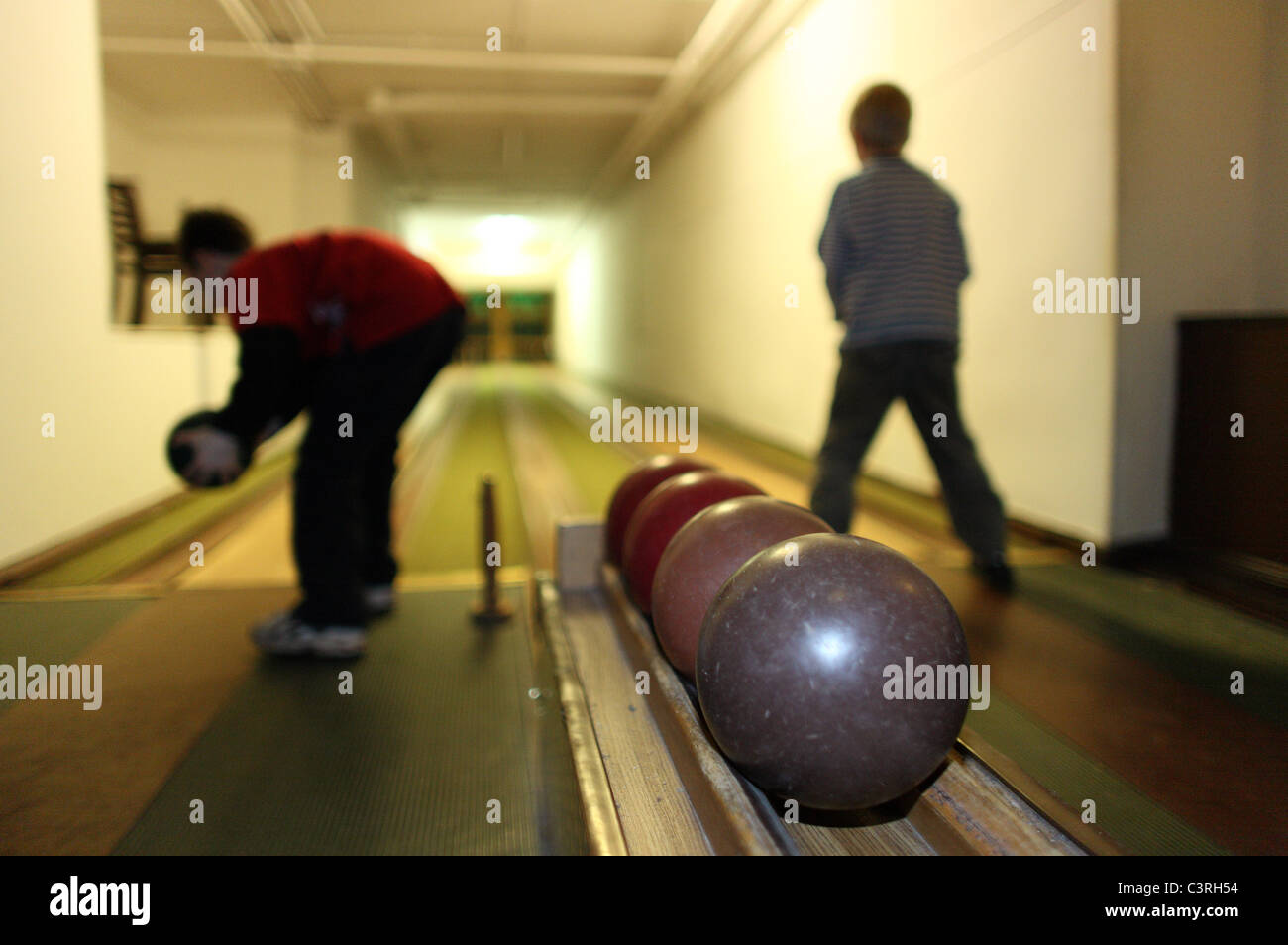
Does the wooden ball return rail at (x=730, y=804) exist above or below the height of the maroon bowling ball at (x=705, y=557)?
below

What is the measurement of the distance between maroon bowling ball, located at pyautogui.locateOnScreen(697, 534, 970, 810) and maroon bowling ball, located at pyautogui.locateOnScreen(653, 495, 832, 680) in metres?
0.36

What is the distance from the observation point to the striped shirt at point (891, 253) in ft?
9.34

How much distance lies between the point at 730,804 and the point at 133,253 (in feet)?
17.0

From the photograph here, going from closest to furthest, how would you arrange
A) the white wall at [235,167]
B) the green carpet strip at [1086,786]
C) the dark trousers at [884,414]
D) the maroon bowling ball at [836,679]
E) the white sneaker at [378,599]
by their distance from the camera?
the maroon bowling ball at [836,679] < the green carpet strip at [1086,786] < the dark trousers at [884,414] < the white sneaker at [378,599] < the white wall at [235,167]

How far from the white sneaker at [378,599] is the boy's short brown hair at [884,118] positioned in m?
2.17

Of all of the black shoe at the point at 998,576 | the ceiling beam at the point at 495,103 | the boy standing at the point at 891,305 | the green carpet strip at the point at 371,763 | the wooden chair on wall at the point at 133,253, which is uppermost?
the ceiling beam at the point at 495,103

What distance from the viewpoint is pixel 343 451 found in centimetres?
260

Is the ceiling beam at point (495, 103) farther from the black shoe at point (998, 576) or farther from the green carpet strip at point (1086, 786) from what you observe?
the green carpet strip at point (1086, 786)

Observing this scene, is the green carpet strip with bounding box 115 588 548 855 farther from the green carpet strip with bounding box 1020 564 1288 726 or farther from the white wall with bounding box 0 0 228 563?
the green carpet strip with bounding box 1020 564 1288 726

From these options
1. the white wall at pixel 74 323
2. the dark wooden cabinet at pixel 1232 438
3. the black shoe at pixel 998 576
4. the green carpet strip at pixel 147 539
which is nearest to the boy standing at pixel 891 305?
the black shoe at pixel 998 576

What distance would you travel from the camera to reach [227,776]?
1945 mm

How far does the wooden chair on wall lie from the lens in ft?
16.6

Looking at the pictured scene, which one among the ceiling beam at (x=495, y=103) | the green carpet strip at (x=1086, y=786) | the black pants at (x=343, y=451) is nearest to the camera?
the green carpet strip at (x=1086, y=786)

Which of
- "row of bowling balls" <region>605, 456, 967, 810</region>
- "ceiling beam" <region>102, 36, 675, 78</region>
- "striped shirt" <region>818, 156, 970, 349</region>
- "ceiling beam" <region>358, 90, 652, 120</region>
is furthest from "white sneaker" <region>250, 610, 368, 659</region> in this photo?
"ceiling beam" <region>358, 90, 652, 120</region>
